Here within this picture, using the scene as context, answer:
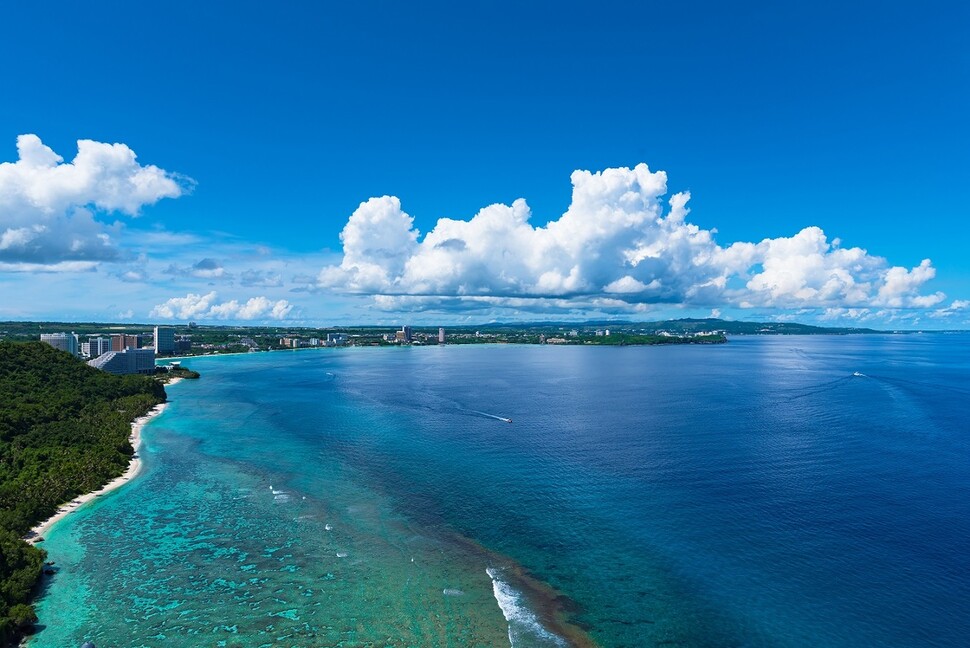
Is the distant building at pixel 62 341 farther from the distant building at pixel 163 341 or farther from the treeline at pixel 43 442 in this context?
the treeline at pixel 43 442

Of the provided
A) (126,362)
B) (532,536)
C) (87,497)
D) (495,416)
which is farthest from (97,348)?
(532,536)

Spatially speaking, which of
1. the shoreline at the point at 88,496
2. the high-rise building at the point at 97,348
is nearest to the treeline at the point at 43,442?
the shoreline at the point at 88,496

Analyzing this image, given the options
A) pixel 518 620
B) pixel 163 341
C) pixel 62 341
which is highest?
pixel 62 341

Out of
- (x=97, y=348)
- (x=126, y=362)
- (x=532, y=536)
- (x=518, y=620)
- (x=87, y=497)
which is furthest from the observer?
(x=97, y=348)

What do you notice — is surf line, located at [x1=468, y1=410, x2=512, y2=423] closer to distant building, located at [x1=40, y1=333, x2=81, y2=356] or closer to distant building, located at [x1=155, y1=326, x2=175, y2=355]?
distant building, located at [x1=40, y1=333, x2=81, y2=356]

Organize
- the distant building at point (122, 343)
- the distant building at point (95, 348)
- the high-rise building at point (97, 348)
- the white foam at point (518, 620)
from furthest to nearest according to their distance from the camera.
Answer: the distant building at point (122, 343)
the distant building at point (95, 348)
the high-rise building at point (97, 348)
the white foam at point (518, 620)

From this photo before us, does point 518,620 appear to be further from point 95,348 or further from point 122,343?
point 95,348

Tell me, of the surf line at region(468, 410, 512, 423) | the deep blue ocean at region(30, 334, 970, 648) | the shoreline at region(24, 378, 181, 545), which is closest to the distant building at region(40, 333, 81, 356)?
the deep blue ocean at region(30, 334, 970, 648)
